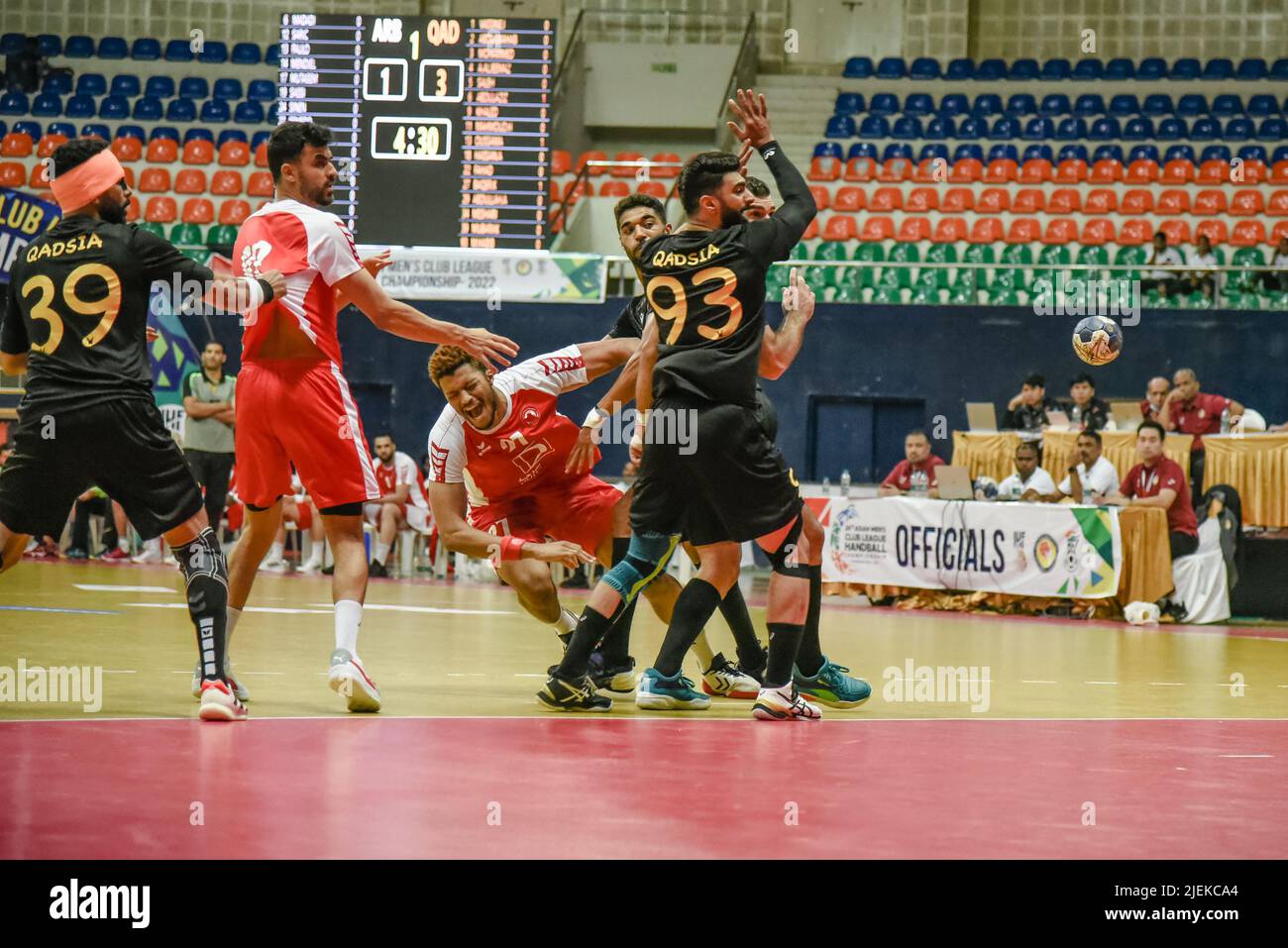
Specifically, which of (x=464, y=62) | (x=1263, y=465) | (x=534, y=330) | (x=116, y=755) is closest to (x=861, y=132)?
(x=534, y=330)

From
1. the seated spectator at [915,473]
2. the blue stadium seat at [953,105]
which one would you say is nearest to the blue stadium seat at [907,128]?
the blue stadium seat at [953,105]

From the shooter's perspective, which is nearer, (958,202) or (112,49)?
(958,202)

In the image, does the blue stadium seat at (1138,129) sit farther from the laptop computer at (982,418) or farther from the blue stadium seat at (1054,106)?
the laptop computer at (982,418)

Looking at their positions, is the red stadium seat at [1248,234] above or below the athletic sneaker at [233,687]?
above

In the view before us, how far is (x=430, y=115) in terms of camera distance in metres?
15.8

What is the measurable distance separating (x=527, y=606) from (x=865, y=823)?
2746 millimetres

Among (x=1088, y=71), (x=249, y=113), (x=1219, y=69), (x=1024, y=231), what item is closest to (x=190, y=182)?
(x=249, y=113)

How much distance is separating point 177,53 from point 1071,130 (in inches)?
561

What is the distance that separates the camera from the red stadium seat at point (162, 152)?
22.2 m

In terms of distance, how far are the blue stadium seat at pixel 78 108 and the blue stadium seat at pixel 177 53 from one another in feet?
6.43

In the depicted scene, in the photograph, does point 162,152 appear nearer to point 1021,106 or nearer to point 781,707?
point 1021,106

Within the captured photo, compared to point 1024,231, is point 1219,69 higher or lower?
higher

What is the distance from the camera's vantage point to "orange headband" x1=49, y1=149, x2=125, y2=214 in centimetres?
479

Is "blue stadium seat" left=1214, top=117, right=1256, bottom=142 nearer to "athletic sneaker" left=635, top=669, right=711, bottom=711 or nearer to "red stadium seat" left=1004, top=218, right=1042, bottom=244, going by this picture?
"red stadium seat" left=1004, top=218, right=1042, bottom=244
